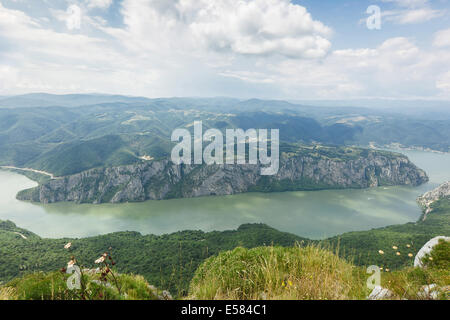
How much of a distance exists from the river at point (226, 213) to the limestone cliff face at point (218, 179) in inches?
203

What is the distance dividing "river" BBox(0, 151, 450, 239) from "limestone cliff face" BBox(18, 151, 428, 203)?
16.9 ft

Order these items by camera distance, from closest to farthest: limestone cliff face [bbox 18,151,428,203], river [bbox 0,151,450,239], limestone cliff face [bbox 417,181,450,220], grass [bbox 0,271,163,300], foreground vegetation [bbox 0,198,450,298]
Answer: grass [bbox 0,271,163,300] → foreground vegetation [bbox 0,198,450,298] → river [bbox 0,151,450,239] → limestone cliff face [bbox 417,181,450,220] → limestone cliff face [bbox 18,151,428,203]

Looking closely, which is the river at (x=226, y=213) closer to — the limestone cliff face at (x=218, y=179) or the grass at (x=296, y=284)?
the limestone cliff face at (x=218, y=179)

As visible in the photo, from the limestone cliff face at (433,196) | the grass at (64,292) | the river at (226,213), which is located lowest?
the river at (226,213)

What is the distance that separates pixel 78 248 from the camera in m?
36.2

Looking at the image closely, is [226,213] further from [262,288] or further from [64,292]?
[64,292]

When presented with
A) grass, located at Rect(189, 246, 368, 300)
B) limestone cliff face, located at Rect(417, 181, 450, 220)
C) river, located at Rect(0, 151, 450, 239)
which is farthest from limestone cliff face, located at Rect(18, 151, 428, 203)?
grass, located at Rect(189, 246, 368, 300)

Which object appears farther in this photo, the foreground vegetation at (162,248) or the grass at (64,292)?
the foreground vegetation at (162,248)

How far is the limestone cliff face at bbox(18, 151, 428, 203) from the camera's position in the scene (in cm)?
8012

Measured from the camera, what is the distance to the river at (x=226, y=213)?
56562 millimetres

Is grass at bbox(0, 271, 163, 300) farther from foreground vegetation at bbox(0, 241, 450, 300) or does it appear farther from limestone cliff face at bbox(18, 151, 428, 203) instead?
limestone cliff face at bbox(18, 151, 428, 203)

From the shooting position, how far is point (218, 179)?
301 feet

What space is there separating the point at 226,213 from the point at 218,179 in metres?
25.7

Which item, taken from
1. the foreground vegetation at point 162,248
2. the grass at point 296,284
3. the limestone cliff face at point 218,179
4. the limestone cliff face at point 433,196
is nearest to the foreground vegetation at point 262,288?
the grass at point 296,284
